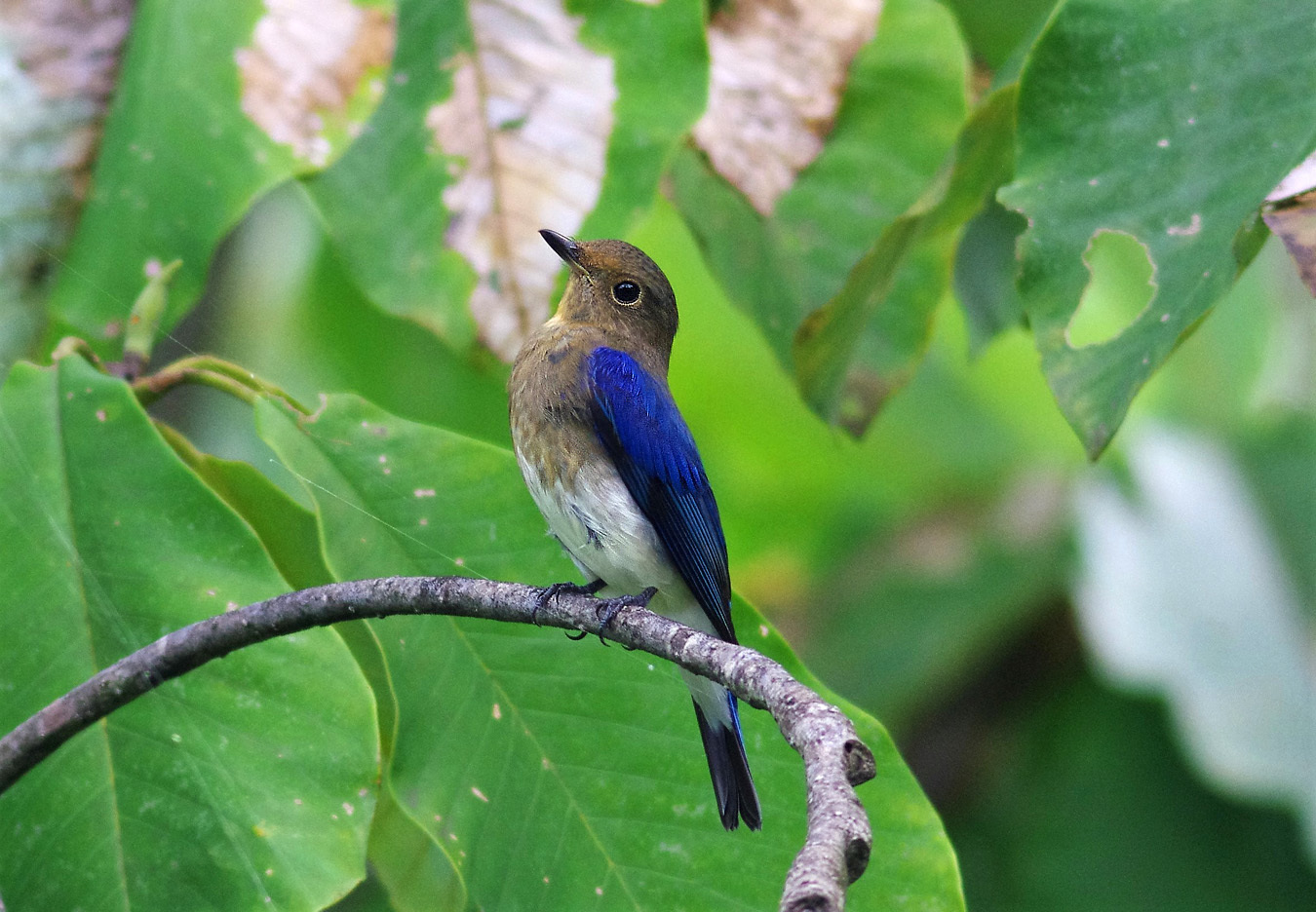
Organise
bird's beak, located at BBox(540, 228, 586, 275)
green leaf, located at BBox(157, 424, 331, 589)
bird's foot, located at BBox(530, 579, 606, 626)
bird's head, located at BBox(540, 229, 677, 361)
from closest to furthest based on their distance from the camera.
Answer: bird's foot, located at BBox(530, 579, 606, 626), green leaf, located at BBox(157, 424, 331, 589), bird's beak, located at BBox(540, 228, 586, 275), bird's head, located at BBox(540, 229, 677, 361)

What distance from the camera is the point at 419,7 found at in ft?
8.88

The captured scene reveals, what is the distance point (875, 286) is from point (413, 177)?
918mm

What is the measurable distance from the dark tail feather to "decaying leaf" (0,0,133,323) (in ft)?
4.98

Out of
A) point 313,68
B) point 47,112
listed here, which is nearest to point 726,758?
point 313,68

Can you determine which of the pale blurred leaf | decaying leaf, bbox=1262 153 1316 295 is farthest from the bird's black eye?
the pale blurred leaf

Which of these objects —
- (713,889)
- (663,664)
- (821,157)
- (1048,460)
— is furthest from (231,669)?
(1048,460)

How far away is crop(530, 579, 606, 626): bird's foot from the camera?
177cm

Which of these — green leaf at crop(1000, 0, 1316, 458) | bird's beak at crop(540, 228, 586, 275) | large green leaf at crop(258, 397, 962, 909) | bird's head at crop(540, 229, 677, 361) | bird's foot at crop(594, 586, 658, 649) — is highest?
green leaf at crop(1000, 0, 1316, 458)

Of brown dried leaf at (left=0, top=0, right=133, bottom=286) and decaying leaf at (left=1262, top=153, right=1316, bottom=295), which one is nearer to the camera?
decaying leaf at (left=1262, top=153, right=1316, bottom=295)

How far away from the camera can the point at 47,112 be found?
8.71 feet

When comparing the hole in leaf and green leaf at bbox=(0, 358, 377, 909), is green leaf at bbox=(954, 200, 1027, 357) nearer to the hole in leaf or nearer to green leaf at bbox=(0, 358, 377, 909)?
the hole in leaf

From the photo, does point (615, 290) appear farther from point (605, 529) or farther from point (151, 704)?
point (151, 704)

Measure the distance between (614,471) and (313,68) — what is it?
0.94 metres

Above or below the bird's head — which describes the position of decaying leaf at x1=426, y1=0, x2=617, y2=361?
above
